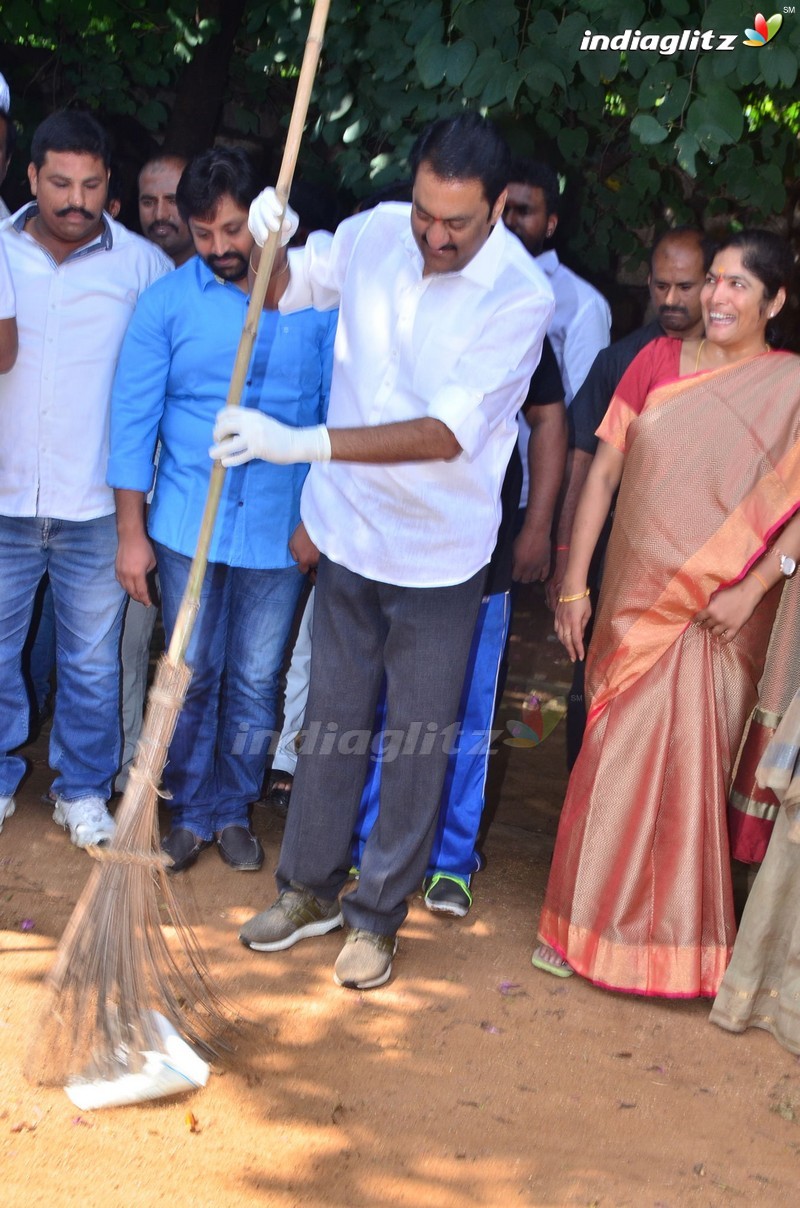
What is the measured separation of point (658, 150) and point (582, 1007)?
266 centimetres

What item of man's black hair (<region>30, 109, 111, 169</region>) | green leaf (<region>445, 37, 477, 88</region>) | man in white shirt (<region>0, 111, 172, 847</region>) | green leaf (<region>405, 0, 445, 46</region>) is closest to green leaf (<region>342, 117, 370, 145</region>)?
green leaf (<region>405, 0, 445, 46</region>)

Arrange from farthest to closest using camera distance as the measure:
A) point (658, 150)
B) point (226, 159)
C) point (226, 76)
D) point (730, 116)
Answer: point (226, 76) → point (658, 150) → point (730, 116) → point (226, 159)

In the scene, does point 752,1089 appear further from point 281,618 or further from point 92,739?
point 92,739

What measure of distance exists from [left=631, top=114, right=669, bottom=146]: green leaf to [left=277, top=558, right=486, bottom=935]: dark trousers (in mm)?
1504

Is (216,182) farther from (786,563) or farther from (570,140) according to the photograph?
(570,140)

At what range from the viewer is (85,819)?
12.1ft

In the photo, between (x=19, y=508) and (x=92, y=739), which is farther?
(x=92, y=739)

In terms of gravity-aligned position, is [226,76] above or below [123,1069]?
above

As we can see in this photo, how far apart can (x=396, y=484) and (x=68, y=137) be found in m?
1.30

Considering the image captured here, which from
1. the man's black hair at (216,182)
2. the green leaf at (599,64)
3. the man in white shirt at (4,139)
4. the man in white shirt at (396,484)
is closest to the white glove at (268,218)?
the man in white shirt at (396,484)

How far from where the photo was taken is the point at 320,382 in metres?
A: 3.50

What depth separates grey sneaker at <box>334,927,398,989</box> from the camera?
3.20 metres

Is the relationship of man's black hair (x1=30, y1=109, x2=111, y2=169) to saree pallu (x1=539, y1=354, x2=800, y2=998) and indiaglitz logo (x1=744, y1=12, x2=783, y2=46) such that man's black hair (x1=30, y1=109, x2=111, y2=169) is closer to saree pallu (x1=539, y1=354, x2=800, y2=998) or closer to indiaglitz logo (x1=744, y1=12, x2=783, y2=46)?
saree pallu (x1=539, y1=354, x2=800, y2=998)

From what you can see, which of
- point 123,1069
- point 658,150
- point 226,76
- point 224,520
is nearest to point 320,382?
point 224,520
